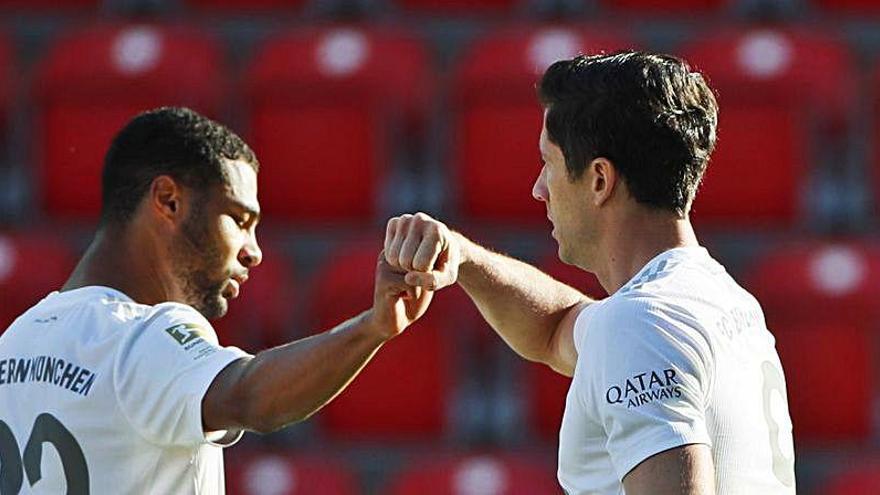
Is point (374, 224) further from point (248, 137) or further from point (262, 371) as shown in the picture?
point (262, 371)

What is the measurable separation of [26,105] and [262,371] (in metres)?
4.02

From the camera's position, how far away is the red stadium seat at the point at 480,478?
5.76 metres

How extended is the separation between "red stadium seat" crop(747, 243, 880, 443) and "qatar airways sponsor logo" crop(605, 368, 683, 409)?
357 centimetres

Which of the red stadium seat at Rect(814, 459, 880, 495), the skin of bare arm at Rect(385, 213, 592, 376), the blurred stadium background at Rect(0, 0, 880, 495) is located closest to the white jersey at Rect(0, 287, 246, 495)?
Result: the skin of bare arm at Rect(385, 213, 592, 376)

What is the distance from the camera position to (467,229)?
21.1ft

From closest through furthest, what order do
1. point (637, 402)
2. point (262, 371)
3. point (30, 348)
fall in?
point (637, 402) < point (262, 371) < point (30, 348)

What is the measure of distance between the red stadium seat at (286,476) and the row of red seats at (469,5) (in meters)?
1.95

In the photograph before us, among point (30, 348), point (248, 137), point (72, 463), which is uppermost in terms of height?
point (248, 137)

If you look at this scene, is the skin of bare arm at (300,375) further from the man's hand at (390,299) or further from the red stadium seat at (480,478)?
the red stadium seat at (480,478)

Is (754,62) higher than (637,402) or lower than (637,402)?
higher

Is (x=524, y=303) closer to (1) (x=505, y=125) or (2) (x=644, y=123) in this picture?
(2) (x=644, y=123)

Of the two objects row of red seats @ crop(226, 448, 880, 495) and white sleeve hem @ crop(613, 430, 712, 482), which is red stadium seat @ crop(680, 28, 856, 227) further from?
white sleeve hem @ crop(613, 430, 712, 482)

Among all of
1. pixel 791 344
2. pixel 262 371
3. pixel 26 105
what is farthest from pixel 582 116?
pixel 26 105

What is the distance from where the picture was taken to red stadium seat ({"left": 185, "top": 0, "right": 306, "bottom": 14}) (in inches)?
281
